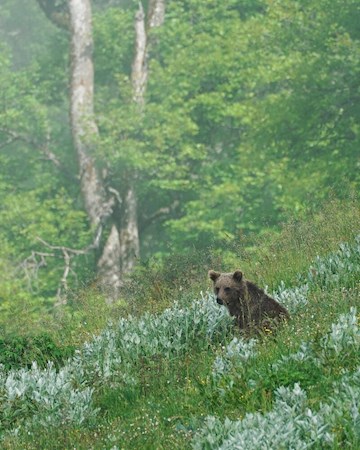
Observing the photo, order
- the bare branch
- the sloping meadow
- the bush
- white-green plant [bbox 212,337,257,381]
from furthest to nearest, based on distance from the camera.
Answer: the bare branch < the bush < white-green plant [bbox 212,337,257,381] < the sloping meadow

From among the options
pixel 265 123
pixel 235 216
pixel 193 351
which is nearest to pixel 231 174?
pixel 235 216

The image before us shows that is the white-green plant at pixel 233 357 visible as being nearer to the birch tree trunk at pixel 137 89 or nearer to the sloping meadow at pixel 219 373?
the sloping meadow at pixel 219 373

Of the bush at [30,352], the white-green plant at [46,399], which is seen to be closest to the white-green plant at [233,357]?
the white-green plant at [46,399]

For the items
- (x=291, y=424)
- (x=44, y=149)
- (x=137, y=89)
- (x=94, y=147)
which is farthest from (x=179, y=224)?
(x=291, y=424)

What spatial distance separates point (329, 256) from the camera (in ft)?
41.3

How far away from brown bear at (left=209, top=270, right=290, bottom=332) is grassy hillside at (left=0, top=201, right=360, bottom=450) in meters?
0.24

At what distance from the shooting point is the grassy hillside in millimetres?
7145

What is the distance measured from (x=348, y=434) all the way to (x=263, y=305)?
12.4ft

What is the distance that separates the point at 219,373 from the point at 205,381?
0.50ft

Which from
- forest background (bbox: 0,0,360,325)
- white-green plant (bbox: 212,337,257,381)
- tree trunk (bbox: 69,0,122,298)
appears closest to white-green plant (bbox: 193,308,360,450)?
white-green plant (bbox: 212,337,257,381)

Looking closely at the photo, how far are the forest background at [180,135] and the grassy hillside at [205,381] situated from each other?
52.1 ft

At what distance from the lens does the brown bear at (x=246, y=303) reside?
1029 cm

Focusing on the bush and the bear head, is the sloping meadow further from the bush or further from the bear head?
the bush

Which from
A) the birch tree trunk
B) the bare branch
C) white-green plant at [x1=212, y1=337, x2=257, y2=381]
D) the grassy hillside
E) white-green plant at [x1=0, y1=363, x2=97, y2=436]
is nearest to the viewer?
the grassy hillside
